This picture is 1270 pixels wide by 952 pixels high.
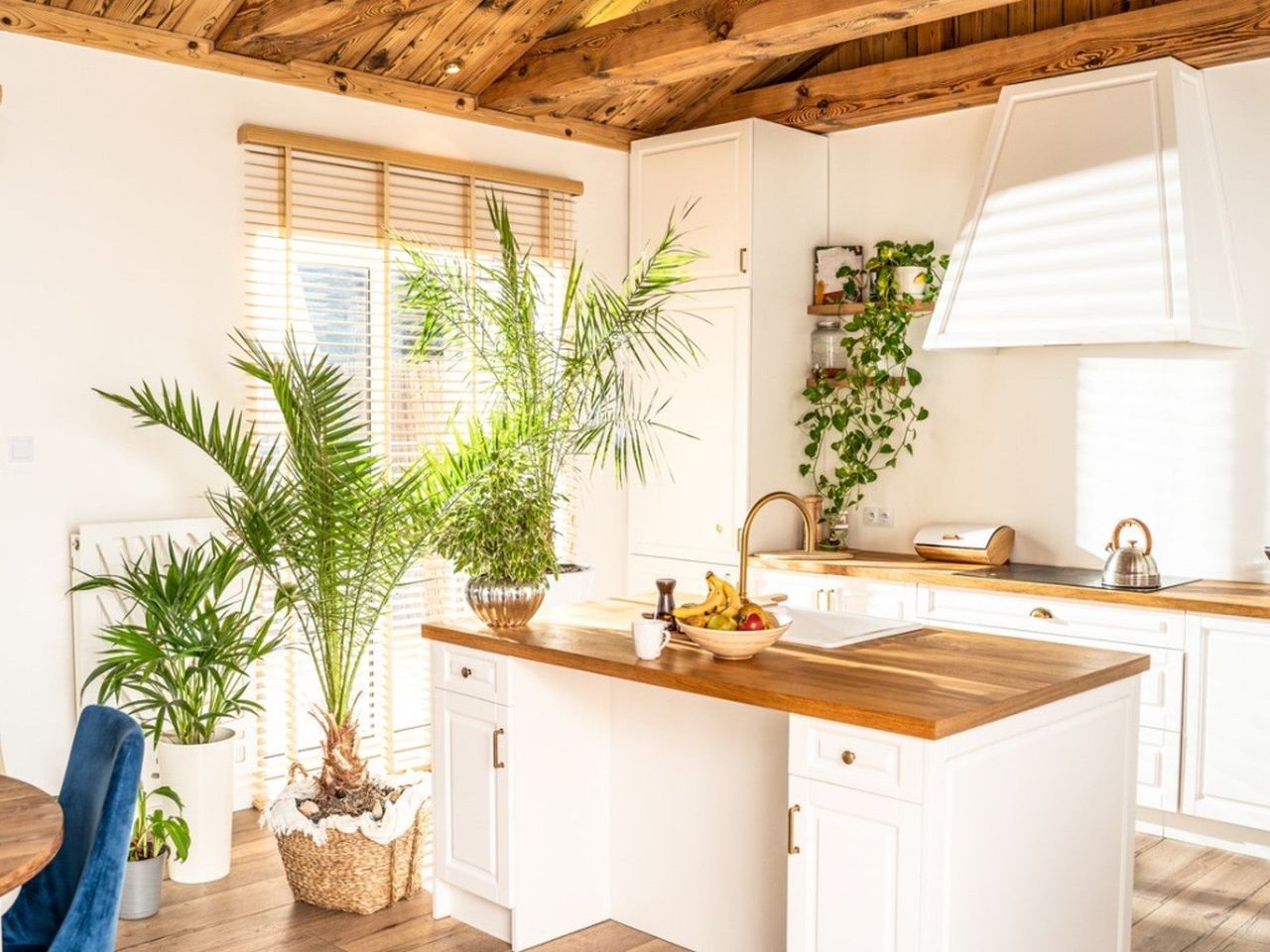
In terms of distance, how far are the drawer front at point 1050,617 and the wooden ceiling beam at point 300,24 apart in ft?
9.31

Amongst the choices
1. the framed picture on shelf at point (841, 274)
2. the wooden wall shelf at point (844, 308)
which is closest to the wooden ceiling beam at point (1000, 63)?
the framed picture on shelf at point (841, 274)

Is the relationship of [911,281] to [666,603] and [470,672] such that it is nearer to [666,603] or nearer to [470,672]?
[666,603]

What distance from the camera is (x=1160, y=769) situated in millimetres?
4340

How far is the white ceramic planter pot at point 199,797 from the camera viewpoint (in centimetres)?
393

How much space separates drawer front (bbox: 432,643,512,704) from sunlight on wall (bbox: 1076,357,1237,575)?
2623mm

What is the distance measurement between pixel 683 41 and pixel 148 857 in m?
3.19

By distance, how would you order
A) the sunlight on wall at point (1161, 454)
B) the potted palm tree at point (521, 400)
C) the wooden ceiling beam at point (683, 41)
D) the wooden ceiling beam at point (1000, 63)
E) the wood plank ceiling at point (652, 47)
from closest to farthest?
the potted palm tree at point (521, 400), the wooden ceiling beam at point (683, 41), the wood plank ceiling at point (652, 47), the wooden ceiling beam at point (1000, 63), the sunlight on wall at point (1161, 454)

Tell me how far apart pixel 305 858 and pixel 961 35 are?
392cm

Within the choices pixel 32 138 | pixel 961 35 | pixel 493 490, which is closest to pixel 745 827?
pixel 493 490

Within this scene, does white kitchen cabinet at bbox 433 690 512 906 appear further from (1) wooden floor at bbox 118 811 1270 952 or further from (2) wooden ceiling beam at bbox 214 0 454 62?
(2) wooden ceiling beam at bbox 214 0 454 62

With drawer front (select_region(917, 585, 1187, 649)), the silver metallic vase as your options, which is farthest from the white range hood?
the silver metallic vase

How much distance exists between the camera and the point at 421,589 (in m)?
5.21

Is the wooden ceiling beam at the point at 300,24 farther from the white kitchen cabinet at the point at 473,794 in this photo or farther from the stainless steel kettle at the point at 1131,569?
the stainless steel kettle at the point at 1131,569

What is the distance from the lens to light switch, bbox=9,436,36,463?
4125mm
